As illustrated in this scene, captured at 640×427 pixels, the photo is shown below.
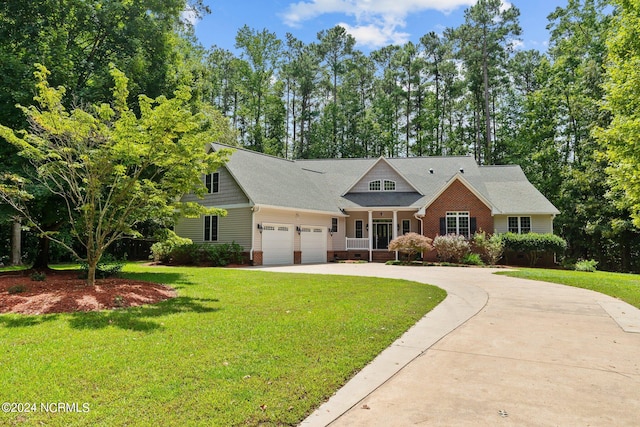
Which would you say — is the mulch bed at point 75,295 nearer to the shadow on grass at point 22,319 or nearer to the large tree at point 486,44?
the shadow on grass at point 22,319

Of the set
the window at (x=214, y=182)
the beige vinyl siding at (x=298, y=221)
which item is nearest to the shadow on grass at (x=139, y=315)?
the beige vinyl siding at (x=298, y=221)

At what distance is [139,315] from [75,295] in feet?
7.71

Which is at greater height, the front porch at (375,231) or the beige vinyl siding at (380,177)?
the beige vinyl siding at (380,177)

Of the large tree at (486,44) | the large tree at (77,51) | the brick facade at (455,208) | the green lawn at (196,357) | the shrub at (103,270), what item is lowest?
the green lawn at (196,357)

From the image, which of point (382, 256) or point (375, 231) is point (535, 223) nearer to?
point (382, 256)

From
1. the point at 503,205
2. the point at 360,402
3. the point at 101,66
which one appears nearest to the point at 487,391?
the point at 360,402

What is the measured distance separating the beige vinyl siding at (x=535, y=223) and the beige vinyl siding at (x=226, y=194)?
15053mm

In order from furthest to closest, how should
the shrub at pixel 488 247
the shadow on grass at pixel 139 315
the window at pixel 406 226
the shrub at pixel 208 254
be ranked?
the window at pixel 406 226 → the shrub at pixel 488 247 → the shrub at pixel 208 254 → the shadow on grass at pixel 139 315

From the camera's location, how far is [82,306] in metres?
7.93

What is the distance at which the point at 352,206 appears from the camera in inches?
1033

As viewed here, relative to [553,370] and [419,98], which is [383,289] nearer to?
[553,370]

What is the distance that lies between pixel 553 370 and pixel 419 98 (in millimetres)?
43600

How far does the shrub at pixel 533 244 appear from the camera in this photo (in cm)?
2214

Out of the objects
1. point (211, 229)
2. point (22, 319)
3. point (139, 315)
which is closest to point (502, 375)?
point (139, 315)
